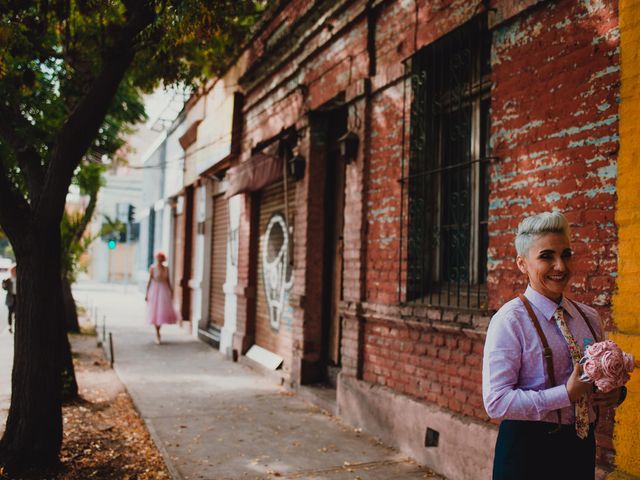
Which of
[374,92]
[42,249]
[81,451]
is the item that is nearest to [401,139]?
[374,92]

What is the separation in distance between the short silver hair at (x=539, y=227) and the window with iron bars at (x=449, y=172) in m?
2.42

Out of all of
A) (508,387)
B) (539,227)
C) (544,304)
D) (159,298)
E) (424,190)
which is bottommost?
(159,298)

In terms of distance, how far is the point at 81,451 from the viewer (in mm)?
5207

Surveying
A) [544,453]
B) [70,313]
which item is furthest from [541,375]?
[70,313]

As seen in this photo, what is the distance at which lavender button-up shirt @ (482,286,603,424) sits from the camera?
2.19 m

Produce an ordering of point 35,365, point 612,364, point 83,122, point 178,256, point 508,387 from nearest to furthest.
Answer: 1. point 612,364
2. point 508,387
3. point 35,365
4. point 83,122
5. point 178,256

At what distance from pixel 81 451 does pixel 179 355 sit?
571cm

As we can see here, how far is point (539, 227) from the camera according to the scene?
2.33 meters

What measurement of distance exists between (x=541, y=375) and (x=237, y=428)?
176 inches

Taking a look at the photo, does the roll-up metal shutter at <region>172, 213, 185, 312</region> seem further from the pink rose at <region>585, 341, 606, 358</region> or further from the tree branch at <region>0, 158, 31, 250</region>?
the pink rose at <region>585, 341, 606, 358</region>

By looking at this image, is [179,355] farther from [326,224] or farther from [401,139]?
[401,139]

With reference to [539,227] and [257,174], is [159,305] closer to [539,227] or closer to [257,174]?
[257,174]

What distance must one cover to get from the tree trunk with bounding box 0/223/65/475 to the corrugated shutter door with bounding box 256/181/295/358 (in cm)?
414

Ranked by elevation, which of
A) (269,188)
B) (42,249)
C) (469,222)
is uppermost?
(269,188)
